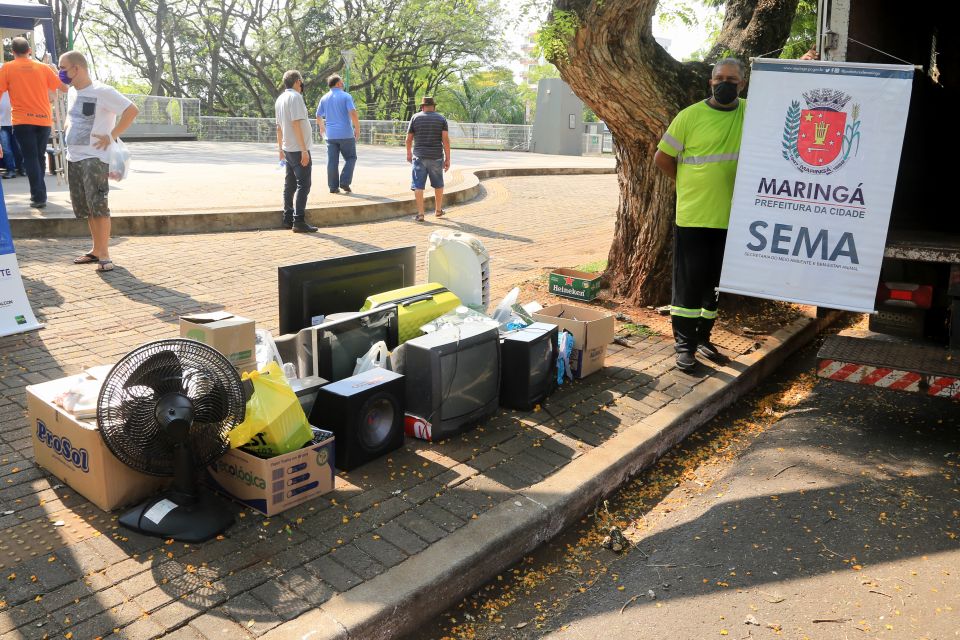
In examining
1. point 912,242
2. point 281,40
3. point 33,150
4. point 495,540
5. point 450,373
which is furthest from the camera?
point 281,40

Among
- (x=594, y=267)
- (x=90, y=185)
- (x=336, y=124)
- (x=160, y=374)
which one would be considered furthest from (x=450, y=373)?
(x=336, y=124)

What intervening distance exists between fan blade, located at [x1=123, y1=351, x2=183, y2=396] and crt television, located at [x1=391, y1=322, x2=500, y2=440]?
4.67 feet

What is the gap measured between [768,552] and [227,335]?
2.97 meters

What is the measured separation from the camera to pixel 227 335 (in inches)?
176

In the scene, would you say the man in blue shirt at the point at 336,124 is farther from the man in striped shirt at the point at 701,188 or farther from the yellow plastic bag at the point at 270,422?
the yellow plastic bag at the point at 270,422

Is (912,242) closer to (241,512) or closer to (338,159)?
(241,512)

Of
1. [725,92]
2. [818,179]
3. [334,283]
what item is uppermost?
[725,92]

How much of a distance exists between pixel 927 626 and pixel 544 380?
2627mm

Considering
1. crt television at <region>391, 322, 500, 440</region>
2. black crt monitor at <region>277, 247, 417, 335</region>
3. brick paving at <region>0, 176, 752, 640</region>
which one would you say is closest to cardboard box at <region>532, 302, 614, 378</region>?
brick paving at <region>0, 176, 752, 640</region>

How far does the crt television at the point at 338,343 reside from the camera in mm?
4684

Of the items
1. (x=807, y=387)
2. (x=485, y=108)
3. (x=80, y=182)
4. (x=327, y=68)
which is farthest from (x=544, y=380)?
(x=485, y=108)

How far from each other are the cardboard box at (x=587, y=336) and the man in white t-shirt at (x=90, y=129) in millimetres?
4508

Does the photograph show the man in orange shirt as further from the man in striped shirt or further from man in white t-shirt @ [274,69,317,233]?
the man in striped shirt

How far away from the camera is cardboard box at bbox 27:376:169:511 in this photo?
3.69 m
